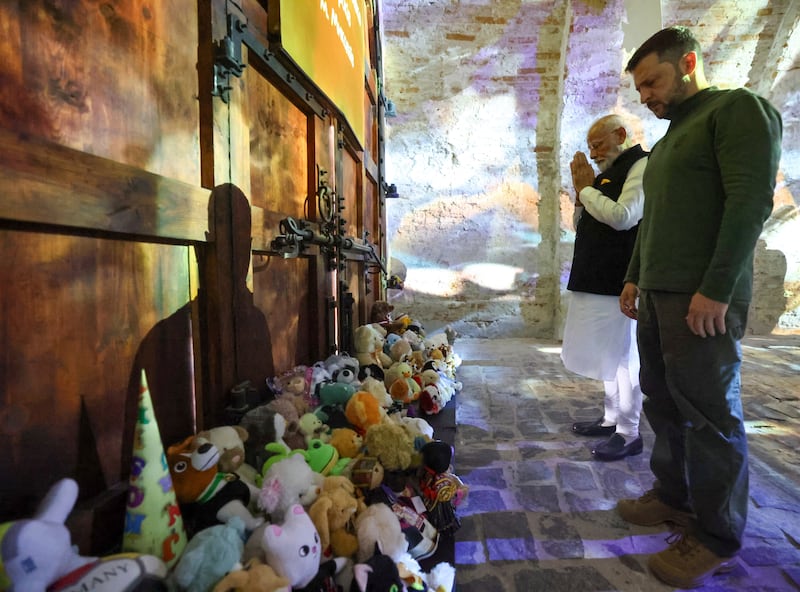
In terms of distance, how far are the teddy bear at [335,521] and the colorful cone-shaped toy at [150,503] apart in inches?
12.7

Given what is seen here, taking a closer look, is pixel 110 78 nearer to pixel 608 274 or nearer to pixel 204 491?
pixel 204 491

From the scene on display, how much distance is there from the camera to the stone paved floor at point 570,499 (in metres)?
1.42

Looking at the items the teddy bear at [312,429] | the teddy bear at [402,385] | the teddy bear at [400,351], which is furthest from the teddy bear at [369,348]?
the teddy bear at [312,429]

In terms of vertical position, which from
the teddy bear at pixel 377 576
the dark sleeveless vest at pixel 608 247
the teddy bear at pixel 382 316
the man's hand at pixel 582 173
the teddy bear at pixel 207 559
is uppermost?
the man's hand at pixel 582 173

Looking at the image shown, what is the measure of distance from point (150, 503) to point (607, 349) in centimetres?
204

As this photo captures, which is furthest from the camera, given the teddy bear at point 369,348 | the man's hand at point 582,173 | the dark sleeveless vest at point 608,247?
the teddy bear at point 369,348

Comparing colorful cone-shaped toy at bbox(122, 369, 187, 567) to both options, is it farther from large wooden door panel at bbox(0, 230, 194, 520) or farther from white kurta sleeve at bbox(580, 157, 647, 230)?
white kurta sleeve at bbox(580, 157, 647, 230)

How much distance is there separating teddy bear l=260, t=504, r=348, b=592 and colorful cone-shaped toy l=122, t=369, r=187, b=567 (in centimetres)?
21

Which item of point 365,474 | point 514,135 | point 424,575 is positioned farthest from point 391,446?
point 514,135

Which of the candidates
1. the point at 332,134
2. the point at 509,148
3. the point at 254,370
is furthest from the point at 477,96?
the point at 254,370

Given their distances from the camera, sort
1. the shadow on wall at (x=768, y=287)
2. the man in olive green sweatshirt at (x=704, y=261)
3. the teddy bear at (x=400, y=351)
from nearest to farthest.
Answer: the man in olive green sweatshirt at (x=704, y=261)
the teddy bear at (x=400, y=351)
the shadow on wall at (x=768, y=287)

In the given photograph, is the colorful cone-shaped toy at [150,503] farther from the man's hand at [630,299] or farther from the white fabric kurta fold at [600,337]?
the white fabric kurta fold at [600,337]

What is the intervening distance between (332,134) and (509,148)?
3857 millimetres

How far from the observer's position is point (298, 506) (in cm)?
108
